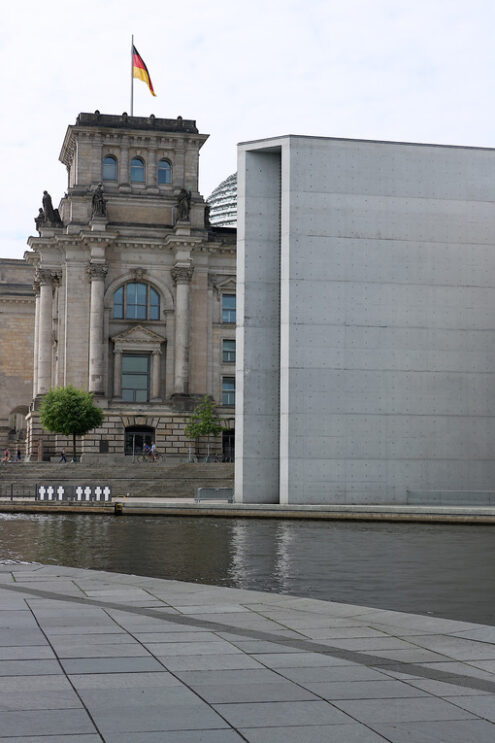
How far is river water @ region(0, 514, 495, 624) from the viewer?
16.6 metres

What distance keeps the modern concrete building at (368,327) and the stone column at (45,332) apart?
4169 cm

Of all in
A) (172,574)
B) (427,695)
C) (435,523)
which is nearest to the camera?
(427,695)

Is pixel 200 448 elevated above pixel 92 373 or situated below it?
below

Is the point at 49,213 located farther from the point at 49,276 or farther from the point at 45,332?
the point at 45,332

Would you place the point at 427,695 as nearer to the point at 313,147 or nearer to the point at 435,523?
the point at 435,523

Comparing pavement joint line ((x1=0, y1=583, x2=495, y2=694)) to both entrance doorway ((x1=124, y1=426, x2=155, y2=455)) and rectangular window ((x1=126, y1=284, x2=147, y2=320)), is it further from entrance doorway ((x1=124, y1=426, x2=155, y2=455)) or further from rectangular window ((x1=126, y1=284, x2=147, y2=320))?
rectangular window ((x1=126, y1=284, x2=147, y2=320))

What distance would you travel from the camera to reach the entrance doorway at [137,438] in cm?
8431

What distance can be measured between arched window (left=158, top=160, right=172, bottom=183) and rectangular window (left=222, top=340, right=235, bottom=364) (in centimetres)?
1526

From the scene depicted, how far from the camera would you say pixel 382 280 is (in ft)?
164

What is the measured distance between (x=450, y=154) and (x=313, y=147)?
23.1 ft

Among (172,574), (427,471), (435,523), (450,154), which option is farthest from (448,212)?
(172,574)

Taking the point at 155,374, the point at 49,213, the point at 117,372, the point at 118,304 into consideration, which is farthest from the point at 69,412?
the point at 49,213

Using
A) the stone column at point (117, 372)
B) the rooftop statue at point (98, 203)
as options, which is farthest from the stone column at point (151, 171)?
the stone column at point (117, 372)

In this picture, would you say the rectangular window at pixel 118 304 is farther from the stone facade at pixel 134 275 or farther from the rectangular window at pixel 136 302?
the rectangular window at pixel 136 302
